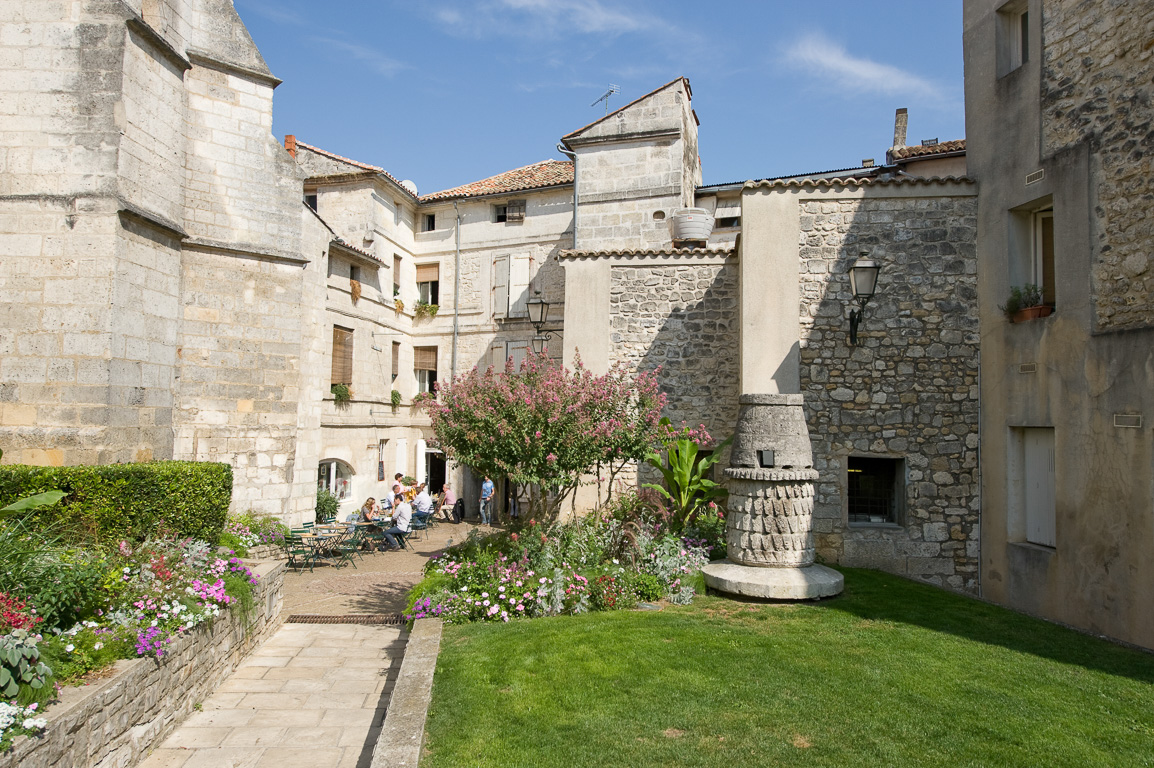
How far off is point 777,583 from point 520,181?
17.1 m

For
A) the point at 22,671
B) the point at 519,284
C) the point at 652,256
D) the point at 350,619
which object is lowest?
the point at 350,619

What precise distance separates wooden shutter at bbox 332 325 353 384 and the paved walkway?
8.92 meters

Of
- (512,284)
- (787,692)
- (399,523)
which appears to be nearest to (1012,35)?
(787,692)

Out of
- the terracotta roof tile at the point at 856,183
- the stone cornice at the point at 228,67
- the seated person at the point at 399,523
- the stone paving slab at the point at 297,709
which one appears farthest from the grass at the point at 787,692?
the stone cornice at the point at 228,67

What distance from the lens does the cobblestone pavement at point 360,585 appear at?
33.3 ft

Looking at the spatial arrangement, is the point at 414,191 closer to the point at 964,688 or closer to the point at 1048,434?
the point at 1048,434

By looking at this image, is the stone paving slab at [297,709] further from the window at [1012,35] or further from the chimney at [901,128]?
the chimney at [901,128]

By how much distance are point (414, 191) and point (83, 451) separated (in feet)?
54.3

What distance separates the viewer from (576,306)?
1252 centimetres

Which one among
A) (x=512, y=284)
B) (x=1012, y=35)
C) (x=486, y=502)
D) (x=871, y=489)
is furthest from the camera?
(x=512, y=284)

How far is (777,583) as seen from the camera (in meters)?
7.80

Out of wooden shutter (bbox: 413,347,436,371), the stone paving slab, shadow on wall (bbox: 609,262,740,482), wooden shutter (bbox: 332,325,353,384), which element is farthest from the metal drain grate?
wooden shutter (bbox: 413,347,436,371)

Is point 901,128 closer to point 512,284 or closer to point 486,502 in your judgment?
point 512,284

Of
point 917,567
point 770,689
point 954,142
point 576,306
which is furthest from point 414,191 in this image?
point 770,689
